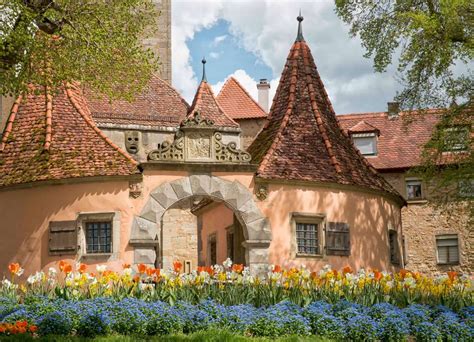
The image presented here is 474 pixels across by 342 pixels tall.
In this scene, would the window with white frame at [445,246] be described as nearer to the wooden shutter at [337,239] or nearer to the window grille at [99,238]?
the wooden shutter at [337,239]

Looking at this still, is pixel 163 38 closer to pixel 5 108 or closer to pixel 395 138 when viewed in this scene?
pixel 5 108

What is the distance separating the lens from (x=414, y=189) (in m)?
37.4

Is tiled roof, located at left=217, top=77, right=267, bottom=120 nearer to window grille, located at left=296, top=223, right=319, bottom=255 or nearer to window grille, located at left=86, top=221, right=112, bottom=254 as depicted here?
window grille, located at left=296, top=223, right=319, bottom=255

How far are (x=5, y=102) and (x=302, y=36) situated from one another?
12.2 m

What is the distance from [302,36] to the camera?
86.0ft

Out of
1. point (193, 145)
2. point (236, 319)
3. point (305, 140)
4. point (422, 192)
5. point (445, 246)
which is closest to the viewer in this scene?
point (236, 319)

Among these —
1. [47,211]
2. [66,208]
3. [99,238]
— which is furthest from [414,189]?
[47,211]

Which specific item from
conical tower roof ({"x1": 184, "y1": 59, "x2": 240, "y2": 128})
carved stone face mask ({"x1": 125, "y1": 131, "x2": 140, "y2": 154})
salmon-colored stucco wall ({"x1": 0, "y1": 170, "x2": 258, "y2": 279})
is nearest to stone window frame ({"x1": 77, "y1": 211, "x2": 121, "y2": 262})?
salmon-colored stucco wall ({"x1": 0, "y1": 170, "x2": 258, "y2": 279})

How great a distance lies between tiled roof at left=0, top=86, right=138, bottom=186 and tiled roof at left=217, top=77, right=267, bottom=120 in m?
13.4

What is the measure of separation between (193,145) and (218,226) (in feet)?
17.4

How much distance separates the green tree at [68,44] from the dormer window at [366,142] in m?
18.2

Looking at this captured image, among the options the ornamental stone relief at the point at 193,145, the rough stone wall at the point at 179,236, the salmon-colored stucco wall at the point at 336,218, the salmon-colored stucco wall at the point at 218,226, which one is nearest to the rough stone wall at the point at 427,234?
the rough stone wall at the point at 179,236

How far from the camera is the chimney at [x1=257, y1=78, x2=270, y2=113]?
135 ft

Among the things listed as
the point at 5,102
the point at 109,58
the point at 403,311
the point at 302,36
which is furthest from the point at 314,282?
the point at 5,102
